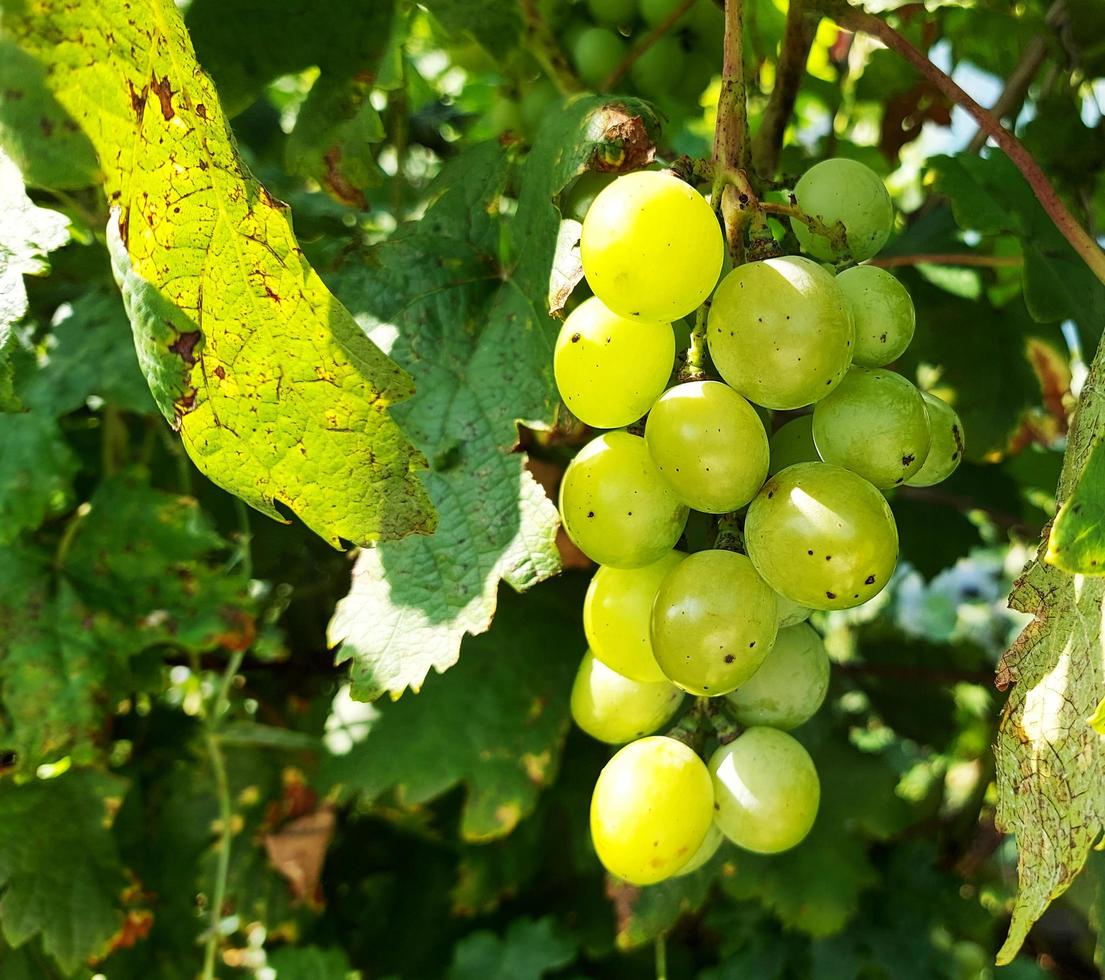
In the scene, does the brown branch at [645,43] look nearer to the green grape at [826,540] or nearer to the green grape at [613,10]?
the green grape at [613,10]

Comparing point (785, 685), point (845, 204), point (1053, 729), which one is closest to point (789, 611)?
point (785, 685)

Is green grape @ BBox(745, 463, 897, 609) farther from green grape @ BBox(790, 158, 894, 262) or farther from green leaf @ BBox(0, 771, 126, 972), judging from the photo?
green leaf @ BBox(0, 771, 126, 972)

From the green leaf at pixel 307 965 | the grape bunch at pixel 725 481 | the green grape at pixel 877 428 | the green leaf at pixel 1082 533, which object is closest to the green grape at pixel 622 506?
the grape bunch at pixel 725 481

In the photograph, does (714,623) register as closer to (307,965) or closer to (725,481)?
(725,481)

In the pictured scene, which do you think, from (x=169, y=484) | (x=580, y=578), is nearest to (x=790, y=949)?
(x=580, y=578)

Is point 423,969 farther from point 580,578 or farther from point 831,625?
point 831,625

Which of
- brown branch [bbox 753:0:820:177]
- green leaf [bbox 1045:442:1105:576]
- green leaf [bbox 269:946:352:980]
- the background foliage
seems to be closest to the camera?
green leaf [bbox 1045:442:1105:576]

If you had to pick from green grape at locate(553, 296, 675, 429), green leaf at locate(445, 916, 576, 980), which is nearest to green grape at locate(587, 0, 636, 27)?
green grape at locate(553, 296, 675, 429)
